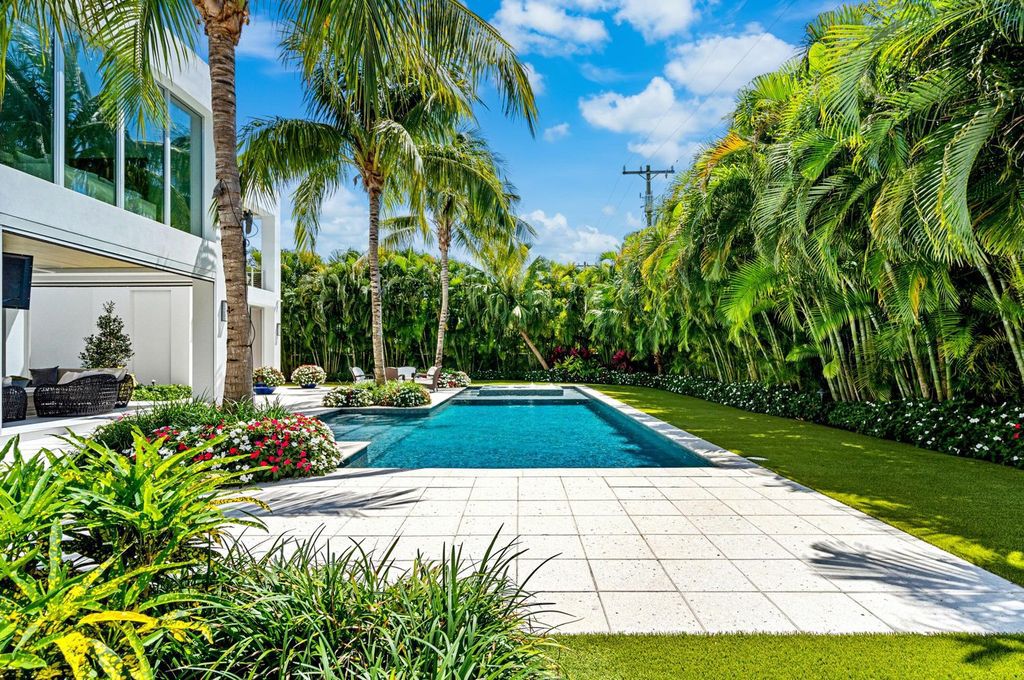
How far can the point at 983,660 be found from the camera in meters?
2.51

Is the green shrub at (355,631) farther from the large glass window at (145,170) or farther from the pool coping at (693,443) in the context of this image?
the large glass window at (145,170)

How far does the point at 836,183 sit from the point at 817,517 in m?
4.18

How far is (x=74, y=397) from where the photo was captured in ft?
32.4

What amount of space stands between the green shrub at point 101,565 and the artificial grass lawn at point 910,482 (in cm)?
450

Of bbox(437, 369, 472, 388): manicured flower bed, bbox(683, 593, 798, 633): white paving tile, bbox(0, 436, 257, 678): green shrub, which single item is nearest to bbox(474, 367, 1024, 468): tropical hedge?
bbox(683, 593, 798, 633): white paving tile

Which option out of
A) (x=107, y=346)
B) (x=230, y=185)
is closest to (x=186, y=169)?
(x=230, y=185)

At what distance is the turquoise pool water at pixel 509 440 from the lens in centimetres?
808

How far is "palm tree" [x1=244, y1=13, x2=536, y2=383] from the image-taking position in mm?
4781

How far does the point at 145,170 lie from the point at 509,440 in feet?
26.2

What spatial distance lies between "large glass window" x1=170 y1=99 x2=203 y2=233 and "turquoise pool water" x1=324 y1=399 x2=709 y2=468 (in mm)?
4932

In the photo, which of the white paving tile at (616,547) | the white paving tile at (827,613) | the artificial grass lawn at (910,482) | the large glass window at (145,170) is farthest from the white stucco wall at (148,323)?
the white paving tile at (827,613)

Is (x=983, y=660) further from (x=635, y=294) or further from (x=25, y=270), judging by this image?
(x=635, y=294)

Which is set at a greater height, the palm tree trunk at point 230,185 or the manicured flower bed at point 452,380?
the palm tree trunk at point 230,185

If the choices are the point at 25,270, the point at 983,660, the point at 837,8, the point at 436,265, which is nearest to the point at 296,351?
the point at 436,265
